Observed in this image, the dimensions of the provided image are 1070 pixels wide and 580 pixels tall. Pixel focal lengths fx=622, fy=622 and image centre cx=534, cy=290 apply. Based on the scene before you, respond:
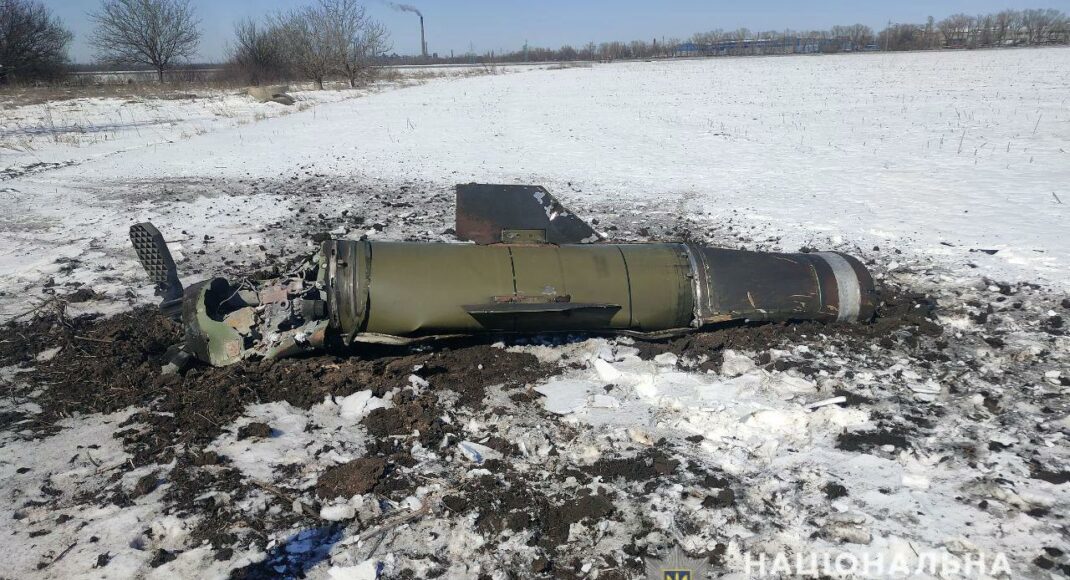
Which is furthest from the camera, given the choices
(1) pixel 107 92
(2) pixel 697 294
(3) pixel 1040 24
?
(3) pixel 1040 24

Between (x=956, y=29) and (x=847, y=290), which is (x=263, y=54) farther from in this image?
(x=956, y=29)

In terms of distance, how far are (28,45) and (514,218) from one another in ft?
116

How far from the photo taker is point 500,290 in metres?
4.18

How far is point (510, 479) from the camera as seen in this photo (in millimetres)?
3189

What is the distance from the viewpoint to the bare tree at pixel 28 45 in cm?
2816

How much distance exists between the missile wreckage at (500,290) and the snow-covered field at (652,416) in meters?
0.30

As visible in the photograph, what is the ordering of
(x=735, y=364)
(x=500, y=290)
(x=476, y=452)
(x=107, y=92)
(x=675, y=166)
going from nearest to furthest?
(x=476, y=452) → (x=500, y=290) → (x=735, y=364) → (x=675, y=166) → (x=107, y=92)

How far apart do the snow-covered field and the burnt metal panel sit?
829 mm

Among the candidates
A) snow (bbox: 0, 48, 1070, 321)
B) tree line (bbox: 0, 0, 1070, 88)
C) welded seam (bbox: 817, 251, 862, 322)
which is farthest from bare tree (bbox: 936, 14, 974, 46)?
welded seam (bbox: 817, 251, 862, 322)

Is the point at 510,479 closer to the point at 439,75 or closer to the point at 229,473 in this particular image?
the point at 229,473

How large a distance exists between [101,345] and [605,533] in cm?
395

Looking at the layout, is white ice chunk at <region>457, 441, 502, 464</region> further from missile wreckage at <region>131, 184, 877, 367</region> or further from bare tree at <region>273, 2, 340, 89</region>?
bare tree at <region>273, 2, 340, 89</region>

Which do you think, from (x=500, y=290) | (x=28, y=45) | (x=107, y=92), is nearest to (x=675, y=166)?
(x=500, y=290)

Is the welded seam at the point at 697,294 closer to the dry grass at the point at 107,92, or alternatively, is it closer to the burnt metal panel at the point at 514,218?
the burnt metal panel at the point at 514,218
